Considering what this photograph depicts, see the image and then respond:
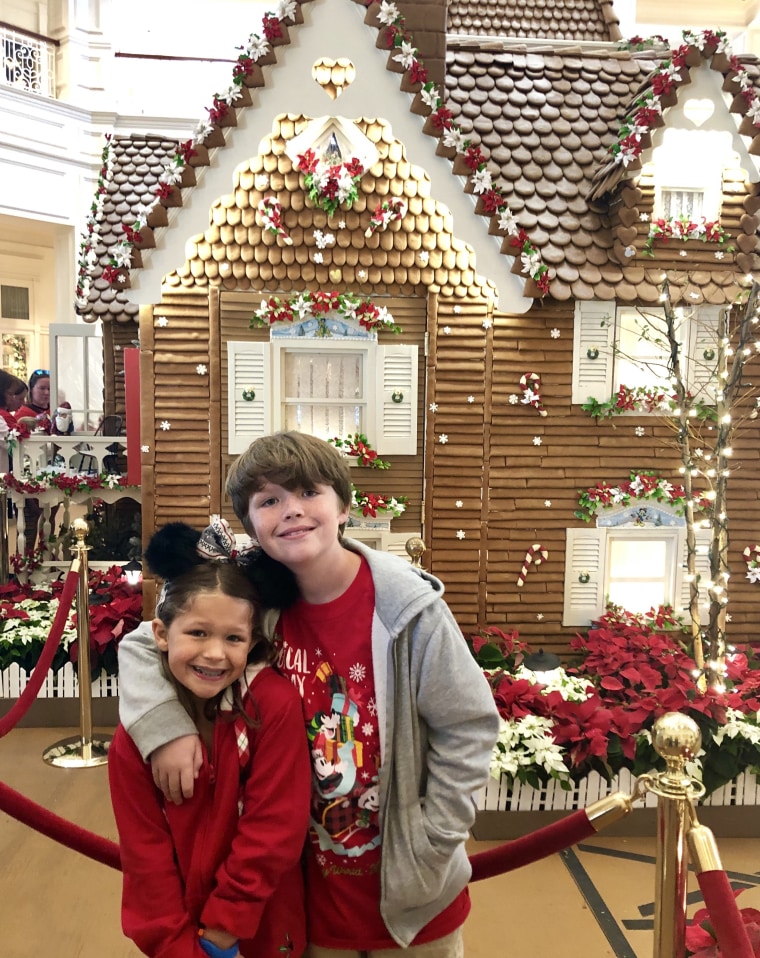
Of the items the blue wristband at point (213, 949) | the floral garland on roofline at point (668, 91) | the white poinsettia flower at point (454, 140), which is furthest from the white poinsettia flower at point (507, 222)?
the blue wristband at point (213, 949)

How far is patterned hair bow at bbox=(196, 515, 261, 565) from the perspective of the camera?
1765mm

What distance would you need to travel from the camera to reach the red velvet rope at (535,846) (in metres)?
2.02

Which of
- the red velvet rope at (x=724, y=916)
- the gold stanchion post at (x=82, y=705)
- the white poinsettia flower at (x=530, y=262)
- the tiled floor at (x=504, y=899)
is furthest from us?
the white poinsettia flower at (x=530, y=262)

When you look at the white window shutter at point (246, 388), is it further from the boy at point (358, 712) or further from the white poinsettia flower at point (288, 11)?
the boy at point (358, 712)

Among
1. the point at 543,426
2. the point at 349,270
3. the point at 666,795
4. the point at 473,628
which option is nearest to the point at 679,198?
the point at 543,426

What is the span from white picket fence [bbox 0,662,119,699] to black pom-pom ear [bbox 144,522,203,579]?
4.16 metres

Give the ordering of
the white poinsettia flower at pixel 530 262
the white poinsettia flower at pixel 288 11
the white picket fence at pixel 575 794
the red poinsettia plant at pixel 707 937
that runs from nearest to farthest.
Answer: the red poinsettia plant at pixel 707 937 < the white picket fence at pixel 575 794 < the white poinsettia flower at pixel 288 11 < the white poinsettia flower at pixel 530 262

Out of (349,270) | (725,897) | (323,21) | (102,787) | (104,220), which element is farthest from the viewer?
(104,220)

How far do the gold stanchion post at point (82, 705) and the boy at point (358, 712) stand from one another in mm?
2938

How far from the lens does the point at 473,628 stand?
599 centimetres

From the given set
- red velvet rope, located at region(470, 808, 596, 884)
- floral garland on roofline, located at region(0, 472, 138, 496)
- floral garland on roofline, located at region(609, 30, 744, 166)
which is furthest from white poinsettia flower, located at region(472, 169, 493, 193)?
floral garland on roofline, located at region(0, 472, 138, 496)

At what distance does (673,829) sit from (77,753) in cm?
441

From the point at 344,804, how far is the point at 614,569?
5109 millimetres

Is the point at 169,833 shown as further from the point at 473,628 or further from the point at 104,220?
the point at 104,220
